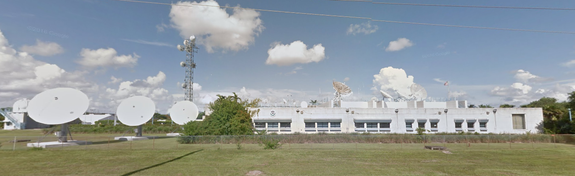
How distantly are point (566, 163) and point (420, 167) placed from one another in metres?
10.7

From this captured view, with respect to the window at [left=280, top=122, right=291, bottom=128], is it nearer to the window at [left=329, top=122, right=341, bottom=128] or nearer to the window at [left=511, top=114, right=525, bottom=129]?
the window at [left=329, top=122, right=341, bottom=128]

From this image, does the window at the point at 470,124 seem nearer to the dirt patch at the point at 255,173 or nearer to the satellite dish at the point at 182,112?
the dirt patch at the point at 255,173

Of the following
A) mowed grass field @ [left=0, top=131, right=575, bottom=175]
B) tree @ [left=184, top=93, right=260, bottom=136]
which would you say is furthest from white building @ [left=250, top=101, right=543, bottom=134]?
mowed grass field @ [left=0, top=131, right=575, bottom=175]

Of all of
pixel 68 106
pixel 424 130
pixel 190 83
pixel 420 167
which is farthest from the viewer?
pixel 190 83

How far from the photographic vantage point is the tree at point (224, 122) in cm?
2892

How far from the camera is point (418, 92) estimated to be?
5138 cm

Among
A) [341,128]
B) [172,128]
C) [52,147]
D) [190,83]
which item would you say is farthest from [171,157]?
[190,83]

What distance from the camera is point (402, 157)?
18812 millimetres

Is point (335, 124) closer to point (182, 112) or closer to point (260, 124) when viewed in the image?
point (260, 124)

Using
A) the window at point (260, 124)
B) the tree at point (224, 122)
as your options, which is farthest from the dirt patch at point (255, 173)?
the window at point (260, 124)

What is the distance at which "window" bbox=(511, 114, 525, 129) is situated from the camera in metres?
43.5

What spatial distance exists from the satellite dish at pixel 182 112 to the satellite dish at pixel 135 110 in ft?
21.1

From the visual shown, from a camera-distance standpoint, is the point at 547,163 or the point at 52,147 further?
the point at 52,147

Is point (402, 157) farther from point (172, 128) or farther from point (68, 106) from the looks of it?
point (172, 128)
